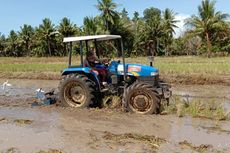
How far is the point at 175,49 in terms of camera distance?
5122 cm

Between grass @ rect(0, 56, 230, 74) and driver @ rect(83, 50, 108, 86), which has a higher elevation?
driver @ rect(83, 50, 108, 86)

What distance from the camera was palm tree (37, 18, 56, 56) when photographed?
50500mm

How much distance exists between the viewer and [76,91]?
9523 mm

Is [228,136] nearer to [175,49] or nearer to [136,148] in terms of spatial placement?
[136,148]

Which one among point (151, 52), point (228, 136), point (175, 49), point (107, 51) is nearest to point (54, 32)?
point (151, 52)

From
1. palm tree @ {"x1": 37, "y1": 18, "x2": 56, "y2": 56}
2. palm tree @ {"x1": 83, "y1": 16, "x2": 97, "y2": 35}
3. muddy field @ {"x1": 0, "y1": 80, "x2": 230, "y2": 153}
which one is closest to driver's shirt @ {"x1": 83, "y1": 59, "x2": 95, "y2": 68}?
muddy field @ {"x1": 0, "y1": 80, "x2": 230, "y2": 153}

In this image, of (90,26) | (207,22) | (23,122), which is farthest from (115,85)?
(90,26)

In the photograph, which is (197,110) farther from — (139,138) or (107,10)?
(107,10)

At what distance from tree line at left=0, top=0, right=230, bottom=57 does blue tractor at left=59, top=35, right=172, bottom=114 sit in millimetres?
28226

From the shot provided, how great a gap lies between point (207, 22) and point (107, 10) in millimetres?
13562

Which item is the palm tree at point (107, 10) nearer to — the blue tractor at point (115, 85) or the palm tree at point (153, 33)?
the palm tree at point (153, 33)

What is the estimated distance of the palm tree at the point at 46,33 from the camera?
166 feet

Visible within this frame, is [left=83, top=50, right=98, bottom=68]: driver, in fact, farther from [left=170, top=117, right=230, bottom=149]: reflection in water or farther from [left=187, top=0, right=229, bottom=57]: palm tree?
[left=187, top=0, right=229, bottom=57]: palm tree

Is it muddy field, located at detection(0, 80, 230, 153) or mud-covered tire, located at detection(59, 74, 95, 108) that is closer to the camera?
muddy field, located at detection(0, 80, 230, 153)
